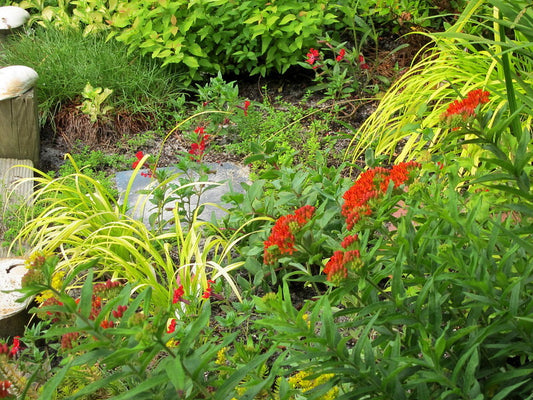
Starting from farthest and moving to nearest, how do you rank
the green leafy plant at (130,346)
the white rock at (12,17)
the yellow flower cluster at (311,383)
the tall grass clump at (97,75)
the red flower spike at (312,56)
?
the white rock at (12,17)
the tall grass clump at (97,75)
the red flower spike at (312,56)
the yellow flower cluster at (311,383)
the green leafy plant at (130,346)

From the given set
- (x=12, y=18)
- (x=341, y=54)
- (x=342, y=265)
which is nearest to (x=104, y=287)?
(x=342, y=265)

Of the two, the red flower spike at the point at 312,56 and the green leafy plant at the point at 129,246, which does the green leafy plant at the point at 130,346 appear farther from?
the red flower spike at the point at 312,56

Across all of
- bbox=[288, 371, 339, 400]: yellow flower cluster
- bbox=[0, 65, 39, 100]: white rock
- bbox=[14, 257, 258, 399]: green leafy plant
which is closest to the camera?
bbox=[14, 257, 258, 399]: green leafy plant

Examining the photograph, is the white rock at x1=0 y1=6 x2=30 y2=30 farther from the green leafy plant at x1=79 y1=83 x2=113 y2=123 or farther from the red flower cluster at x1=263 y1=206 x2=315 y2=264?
the red flower cluster at x1=263 y1=206 x2=315 y2=264

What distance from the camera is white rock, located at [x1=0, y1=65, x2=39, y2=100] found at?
4.18 metres

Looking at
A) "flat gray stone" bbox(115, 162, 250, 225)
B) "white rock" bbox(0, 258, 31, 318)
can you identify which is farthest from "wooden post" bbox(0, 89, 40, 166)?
"white rock" bbox(0, 258, 31, 318)

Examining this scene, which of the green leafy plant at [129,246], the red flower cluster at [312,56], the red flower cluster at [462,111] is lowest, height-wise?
the green leafy plant at [129,246]

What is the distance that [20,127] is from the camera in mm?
4289

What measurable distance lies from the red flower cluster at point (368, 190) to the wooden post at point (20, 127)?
2996mm

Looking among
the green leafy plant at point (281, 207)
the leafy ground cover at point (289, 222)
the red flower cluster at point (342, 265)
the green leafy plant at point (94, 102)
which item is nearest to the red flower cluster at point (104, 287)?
the leafy ground cover at point (289, 222)

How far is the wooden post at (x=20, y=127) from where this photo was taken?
13.9 feet

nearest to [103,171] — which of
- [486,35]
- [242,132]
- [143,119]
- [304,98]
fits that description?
[143,119]

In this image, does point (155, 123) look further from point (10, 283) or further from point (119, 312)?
point (119, 312)

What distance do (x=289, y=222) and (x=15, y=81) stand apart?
309 cm
